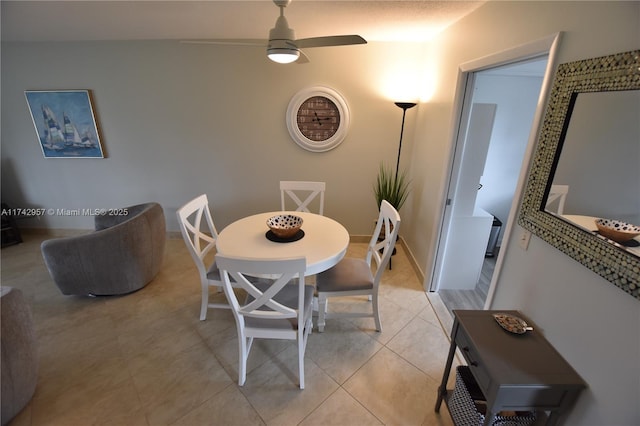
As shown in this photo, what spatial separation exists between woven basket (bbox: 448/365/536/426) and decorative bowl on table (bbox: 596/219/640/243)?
3.01ft

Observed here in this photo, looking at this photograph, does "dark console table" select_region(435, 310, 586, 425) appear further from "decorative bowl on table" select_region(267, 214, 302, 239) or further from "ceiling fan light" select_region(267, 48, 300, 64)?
"ceiling fan light" select_region(267, 48, 300, 64)

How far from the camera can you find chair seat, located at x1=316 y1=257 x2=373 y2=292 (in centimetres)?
202

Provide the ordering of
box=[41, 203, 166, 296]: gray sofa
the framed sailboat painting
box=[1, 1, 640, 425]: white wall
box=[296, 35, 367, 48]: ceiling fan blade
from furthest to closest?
1. the framed sailboat painting
2. box=[1, 1, 640, 425]: white wall
3. box=[41, 203, 166, 296]: gray sofa
4. box=[296, 35, 367, 48]: ceiling fan blade

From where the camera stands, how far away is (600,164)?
105cm

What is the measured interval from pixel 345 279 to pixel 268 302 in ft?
2.32

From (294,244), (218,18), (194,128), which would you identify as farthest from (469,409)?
(194,128)

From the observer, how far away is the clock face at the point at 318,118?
10.3ft

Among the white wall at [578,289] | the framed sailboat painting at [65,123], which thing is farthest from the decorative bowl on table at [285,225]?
the framed sailboat painting at [65,123]

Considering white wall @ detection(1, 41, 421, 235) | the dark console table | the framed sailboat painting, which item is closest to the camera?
the dark console table

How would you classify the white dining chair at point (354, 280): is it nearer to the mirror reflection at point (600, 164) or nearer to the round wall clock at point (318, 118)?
the mirror reflection at point (600, 164)

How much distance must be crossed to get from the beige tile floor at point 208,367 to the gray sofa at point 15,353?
0.45ft

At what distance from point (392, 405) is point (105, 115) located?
4299mm

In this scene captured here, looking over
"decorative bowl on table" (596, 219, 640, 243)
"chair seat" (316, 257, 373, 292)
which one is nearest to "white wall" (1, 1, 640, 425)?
"chair seat" (316, 257, 373, 292)

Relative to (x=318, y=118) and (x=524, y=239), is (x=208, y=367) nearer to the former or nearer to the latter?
(x=524, y=239)
